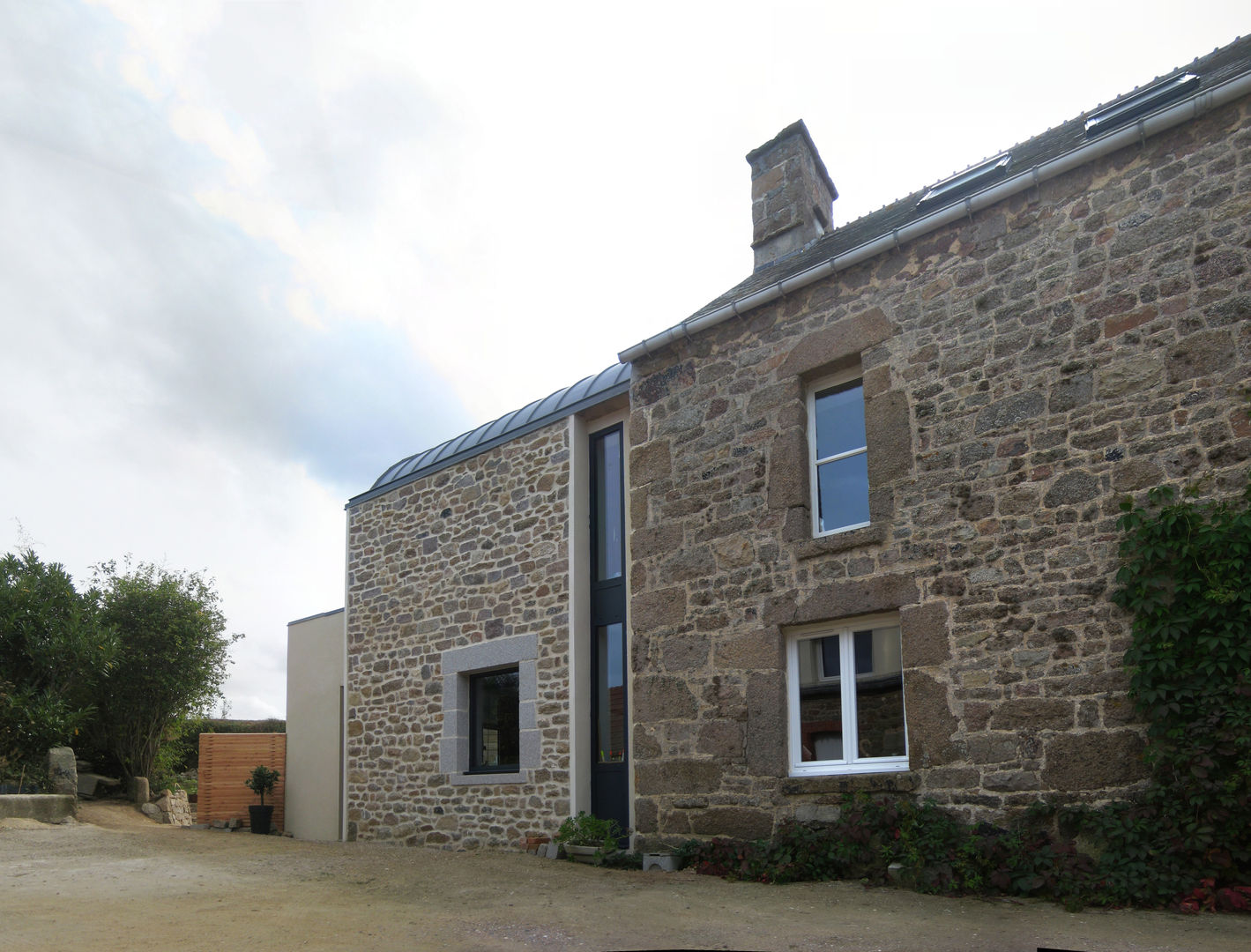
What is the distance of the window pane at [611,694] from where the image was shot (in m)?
9.88

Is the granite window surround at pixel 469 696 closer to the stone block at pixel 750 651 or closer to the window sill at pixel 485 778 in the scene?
the window sill at pixel 485 778

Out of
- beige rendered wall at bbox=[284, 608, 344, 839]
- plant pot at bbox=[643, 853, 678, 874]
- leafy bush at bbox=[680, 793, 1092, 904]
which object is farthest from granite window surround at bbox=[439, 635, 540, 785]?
beige rendered wall at bbox=[284, 608, 344, 839]

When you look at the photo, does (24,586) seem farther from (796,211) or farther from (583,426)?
(796,211)

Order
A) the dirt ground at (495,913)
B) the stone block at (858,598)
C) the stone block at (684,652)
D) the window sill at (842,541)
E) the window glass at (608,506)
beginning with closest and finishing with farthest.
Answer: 1. the dirt ground at (495,913)
2. the stone block at (858,598)
3. the window sill at (842,541)
4. the stone block at (684,652)
5. the window glass at (608,506)

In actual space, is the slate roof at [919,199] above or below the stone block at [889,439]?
above

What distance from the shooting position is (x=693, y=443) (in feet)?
29.1

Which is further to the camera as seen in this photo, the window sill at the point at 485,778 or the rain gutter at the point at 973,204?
the window sill at the point at 485,778

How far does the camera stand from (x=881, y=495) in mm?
7449

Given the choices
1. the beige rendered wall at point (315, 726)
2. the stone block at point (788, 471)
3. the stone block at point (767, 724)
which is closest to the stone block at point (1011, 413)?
the stone block at point (788, 471)

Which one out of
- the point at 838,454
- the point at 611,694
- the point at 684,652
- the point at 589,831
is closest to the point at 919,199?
the point at 838,454

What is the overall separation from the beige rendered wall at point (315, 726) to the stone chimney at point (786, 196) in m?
7.97

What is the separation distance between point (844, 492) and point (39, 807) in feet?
34.1

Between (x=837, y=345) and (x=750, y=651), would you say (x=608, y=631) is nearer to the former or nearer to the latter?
Result: (x=750, y=651)

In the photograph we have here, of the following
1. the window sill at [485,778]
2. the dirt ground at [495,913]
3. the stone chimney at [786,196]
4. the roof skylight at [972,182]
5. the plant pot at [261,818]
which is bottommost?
the plant pot at [261,818]
